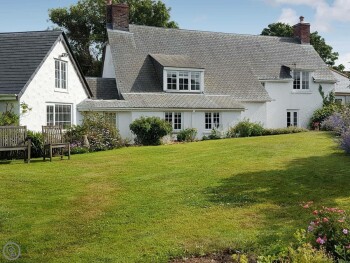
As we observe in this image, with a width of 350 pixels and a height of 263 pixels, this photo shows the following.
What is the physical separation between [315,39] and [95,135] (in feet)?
178

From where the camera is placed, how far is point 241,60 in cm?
3491

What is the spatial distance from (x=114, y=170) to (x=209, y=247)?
7.60 metres

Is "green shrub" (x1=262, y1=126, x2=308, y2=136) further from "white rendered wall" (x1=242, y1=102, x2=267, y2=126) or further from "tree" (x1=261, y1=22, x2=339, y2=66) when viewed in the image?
"tree" (x1=261, y1=22, x2=339, y2=66)

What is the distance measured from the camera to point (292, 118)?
3497cm

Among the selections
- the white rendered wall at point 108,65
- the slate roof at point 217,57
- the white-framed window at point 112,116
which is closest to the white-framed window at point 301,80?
the slate roof at point 217,57

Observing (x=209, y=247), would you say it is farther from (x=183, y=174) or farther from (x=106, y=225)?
(x=183, y=174)

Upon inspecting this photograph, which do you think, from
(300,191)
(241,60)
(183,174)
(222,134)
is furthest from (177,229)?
(241,60)

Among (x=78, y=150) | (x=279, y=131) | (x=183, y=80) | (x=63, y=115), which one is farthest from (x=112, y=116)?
(x=279, y=131)

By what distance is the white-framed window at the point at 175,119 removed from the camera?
27041 millimetres

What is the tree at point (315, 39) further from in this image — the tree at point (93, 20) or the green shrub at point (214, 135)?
the green shrub at point (214, 135)

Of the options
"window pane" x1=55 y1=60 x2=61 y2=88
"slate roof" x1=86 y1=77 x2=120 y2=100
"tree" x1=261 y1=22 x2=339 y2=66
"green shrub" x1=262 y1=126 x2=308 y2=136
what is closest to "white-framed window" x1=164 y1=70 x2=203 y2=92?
"slate roof" x1=86 y1=77 x2=120 y2=100

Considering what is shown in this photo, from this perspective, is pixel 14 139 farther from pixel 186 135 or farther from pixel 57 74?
pixel 186 135

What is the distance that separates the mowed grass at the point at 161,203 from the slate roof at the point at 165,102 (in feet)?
32.1

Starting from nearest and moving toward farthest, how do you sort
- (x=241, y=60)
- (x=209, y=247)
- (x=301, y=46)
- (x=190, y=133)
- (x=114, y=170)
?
(x=209, y=247) → (x=114, y=170) → (x=190, y=133) → (x=241, y=60) → (x=301, y=46)
